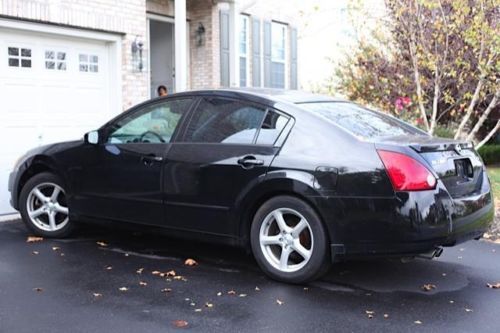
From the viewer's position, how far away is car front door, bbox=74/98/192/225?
5625 mm

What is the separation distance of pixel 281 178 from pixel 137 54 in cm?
604

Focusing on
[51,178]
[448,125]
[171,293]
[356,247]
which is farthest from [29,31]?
[448,125]

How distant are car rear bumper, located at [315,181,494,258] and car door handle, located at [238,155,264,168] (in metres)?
0.61

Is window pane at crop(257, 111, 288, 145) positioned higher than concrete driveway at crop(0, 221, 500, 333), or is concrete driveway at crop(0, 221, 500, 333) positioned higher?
window pane at crop(257, 111, 288, 145)

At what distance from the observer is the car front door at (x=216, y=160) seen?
200 inches

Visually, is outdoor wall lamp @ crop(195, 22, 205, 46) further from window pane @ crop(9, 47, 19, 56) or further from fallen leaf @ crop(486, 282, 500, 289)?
fallen leaf @ crop(486, 282, 500, 289)

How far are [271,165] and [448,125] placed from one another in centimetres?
1285

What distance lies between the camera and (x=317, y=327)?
4.08 m

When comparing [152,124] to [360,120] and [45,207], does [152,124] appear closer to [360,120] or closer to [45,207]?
[45,207]

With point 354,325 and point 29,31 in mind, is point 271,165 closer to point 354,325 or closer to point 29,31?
point 354,325

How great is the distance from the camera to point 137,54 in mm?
10180

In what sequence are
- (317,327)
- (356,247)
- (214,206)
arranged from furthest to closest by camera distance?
1. (214,206)
2. (356,247)
3. (317,327)

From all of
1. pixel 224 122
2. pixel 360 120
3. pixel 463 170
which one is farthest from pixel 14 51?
pixel 463 170

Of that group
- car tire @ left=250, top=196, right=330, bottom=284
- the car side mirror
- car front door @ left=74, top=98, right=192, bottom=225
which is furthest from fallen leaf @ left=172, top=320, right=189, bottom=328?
the car side mirror
